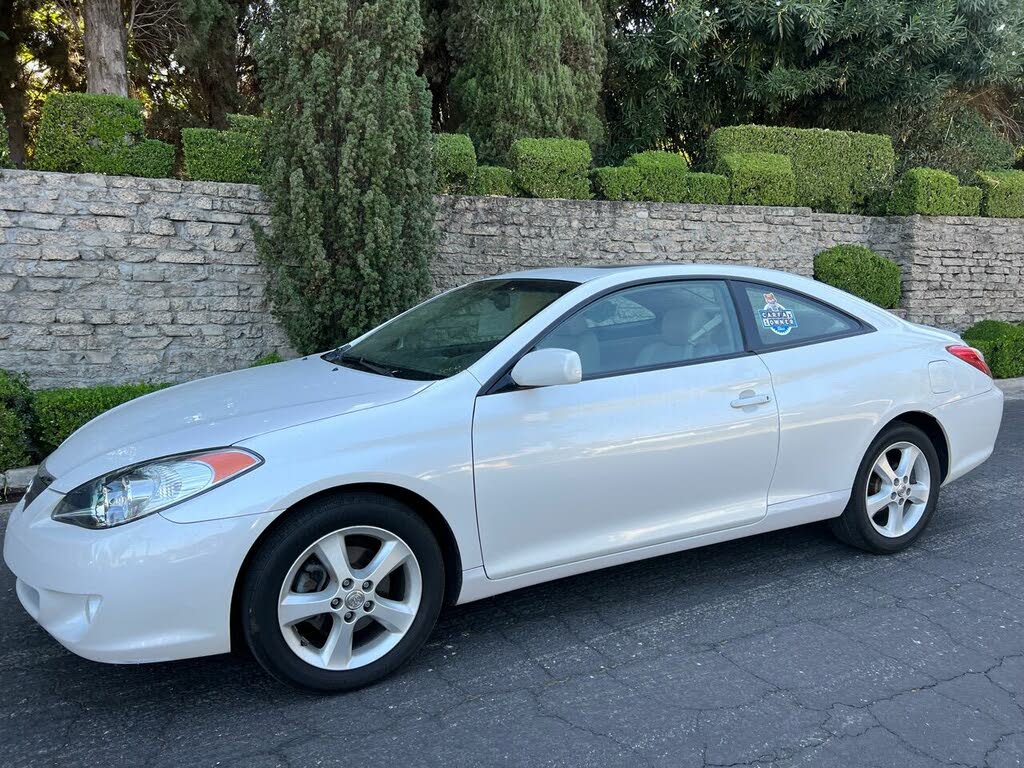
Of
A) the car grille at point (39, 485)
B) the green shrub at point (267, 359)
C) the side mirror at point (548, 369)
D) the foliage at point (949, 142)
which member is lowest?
the green shrub at point (267, 359)

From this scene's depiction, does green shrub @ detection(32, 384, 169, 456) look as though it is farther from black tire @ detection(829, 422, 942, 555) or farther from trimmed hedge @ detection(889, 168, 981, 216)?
trimmed hedge @ detection(889, 168, 981, 216)

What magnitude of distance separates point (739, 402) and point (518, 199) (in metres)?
6.31

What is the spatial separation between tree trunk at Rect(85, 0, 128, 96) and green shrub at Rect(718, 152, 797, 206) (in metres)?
7.51

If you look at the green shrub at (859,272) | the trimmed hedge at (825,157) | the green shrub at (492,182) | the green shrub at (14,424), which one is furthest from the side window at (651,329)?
the green shrub at (859,272)

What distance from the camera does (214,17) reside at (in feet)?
33.6

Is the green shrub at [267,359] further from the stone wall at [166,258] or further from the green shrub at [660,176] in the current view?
the green shrub at [660,176]

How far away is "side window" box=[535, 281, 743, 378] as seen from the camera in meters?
3.68

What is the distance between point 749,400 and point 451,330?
142cm

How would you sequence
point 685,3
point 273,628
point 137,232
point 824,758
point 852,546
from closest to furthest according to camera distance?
point 824,758 → point 273,628 → point 852,546 → point 137,232 → point 685,3

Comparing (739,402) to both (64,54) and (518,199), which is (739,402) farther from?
(64,54)

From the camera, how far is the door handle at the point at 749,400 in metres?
3.84

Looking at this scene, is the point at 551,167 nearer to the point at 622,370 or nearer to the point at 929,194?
the point at 929,194

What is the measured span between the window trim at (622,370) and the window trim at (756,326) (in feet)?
0.05

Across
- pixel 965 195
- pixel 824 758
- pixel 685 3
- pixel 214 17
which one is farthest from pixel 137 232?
pixel 965 195
